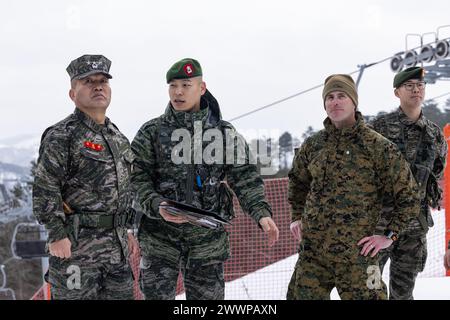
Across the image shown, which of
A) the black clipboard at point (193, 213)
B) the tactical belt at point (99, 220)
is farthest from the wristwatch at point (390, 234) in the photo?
the tactical belt at point (99, 220)

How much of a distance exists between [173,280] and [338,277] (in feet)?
3.25

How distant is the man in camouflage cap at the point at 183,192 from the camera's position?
375 cm

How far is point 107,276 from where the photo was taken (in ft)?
11.9

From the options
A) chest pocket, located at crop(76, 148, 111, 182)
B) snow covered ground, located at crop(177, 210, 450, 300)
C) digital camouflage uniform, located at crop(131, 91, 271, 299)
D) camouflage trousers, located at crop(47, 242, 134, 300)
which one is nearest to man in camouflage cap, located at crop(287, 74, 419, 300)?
digital camouflage uniform, located at crop(131, 91, 271, 299)

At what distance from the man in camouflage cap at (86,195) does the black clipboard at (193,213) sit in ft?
1.16

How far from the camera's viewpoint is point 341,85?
3646mm

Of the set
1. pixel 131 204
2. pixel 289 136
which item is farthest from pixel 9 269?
pixel 131 204

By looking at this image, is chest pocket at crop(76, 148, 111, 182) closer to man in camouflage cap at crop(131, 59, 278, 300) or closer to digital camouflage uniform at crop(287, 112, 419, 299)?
man in camouflage cap at crop(131, 59, 278, 300)

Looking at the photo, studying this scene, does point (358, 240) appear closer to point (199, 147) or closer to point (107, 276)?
point (199, 147)

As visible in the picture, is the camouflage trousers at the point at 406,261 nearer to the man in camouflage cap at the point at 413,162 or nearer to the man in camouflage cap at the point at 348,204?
the man in camouflage cap at the point at 413,162

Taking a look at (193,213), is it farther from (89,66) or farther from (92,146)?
(89,66)

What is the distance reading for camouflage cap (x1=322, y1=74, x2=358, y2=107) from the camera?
3648 mm
